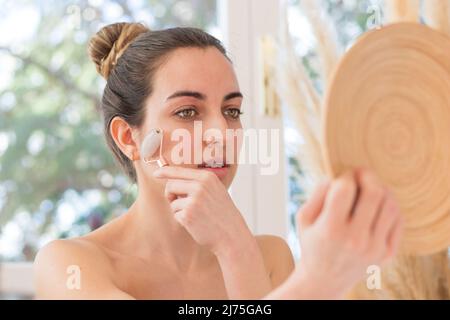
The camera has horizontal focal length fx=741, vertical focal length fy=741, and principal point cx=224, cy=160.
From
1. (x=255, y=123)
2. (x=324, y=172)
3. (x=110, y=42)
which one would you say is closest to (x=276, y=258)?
(x=324, y=172)

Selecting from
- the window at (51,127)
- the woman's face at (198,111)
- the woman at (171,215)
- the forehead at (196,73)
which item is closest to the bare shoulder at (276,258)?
the woman at (171,215)

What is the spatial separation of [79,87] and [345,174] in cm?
122

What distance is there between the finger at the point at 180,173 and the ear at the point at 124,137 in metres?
0.13

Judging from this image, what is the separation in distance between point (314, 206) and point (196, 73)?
1.26 ft

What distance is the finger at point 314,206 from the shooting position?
1.78 ft

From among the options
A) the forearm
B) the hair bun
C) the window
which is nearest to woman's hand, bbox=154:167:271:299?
the forearm

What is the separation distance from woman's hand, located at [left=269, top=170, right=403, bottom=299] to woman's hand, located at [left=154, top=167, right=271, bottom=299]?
0.63 feet

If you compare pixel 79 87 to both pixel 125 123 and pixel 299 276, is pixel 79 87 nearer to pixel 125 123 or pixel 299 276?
pixel 125 123

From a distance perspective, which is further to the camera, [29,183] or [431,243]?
[29,183]

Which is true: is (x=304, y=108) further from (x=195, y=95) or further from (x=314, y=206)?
(x=314, y=206)

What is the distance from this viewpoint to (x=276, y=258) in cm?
95
